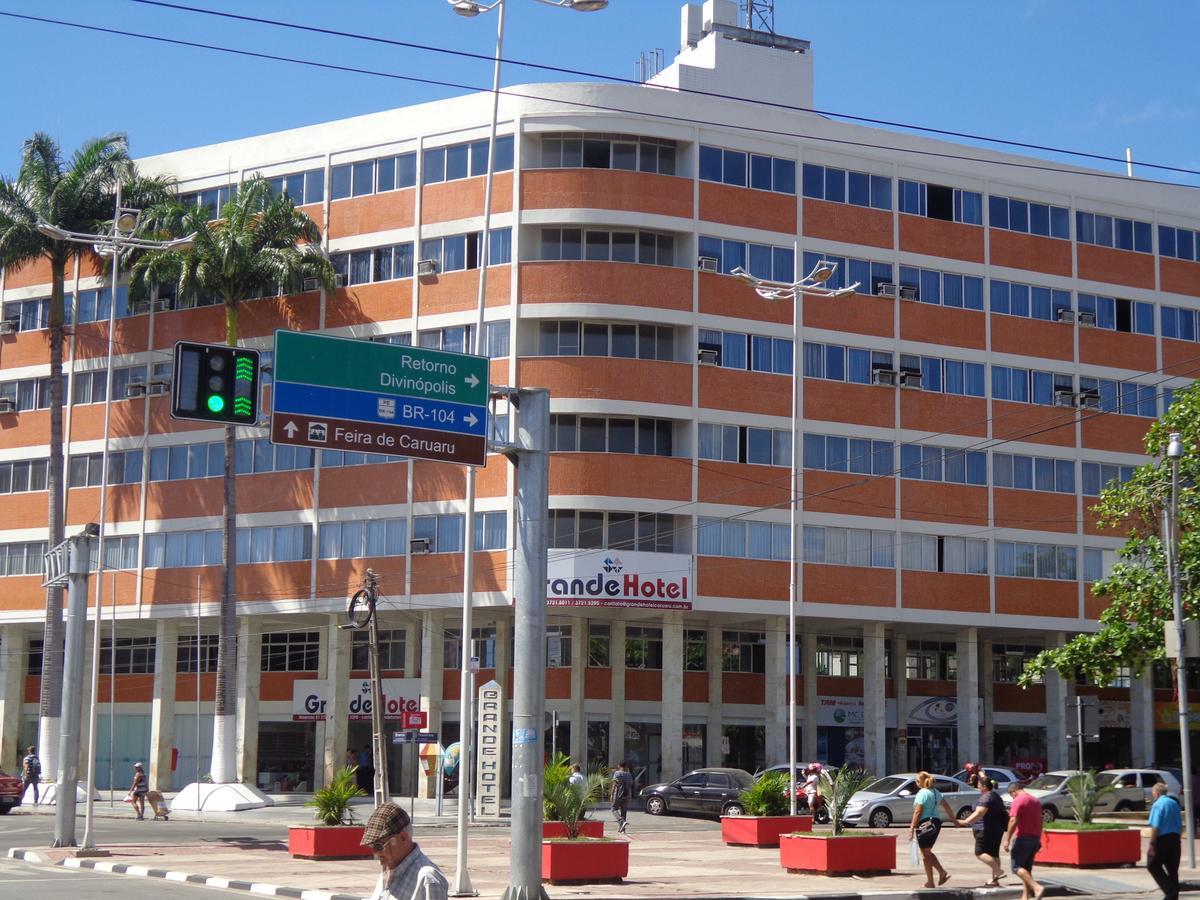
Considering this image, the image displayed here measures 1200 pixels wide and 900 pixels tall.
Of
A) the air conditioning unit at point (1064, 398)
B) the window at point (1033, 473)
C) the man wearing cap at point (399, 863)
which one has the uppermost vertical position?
the air conditioning unit at point (1064, 398)

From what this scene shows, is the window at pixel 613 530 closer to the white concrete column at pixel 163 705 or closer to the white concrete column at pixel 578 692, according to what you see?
the white concrete column at pixel 578 692

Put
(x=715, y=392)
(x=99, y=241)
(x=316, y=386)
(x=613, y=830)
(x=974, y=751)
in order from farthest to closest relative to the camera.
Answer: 1. (x=974, y=751)
2. (x=715, y=392)
3. (x=613, y=830)
4. (x=99, y=241)
5. (x=316, y=386)

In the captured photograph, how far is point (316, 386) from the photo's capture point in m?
20.4

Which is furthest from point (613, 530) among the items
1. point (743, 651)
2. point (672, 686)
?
point (743, 651)

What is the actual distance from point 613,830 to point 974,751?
814 inches

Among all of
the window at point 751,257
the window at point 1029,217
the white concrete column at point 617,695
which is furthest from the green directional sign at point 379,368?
the window at point 1029,217

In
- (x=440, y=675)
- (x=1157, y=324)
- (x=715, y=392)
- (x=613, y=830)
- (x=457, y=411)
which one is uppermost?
(x=1157, y=324)

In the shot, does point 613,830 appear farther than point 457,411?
Yes

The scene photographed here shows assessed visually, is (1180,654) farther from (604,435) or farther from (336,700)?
(336,700)

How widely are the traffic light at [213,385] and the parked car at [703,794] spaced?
26904 millimetres

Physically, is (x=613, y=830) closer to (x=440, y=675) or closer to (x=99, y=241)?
(x=440, y=675)

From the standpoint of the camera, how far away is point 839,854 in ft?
82.0

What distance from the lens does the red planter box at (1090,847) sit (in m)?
25.9

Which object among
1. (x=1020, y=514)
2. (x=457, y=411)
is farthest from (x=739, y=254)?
(x=457, y=411)
